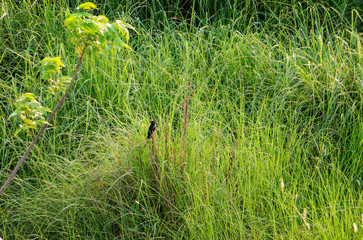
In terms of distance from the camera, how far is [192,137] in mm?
2516

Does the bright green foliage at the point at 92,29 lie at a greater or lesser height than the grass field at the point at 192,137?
greater

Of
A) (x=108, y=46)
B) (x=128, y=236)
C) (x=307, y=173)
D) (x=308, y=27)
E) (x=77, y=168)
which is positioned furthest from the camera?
(x=308, y=27)

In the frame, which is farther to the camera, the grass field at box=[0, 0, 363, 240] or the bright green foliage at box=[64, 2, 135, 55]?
the grass field at box=[0, 0, 363, 240]

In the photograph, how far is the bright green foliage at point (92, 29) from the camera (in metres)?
1.67

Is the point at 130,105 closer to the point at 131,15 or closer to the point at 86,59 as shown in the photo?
the point at 86,59

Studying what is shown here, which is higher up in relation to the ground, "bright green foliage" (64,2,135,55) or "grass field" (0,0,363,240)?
"bright green foliage" (64,2,135,55)

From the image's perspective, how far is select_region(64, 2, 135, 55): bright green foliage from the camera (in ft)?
5.46

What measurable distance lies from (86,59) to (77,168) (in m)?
1.04

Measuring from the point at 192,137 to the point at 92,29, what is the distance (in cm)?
101

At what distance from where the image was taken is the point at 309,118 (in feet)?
10.1

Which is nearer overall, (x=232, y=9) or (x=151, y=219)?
(x=151, y=219)

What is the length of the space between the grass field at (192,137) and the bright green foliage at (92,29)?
0.57 metres

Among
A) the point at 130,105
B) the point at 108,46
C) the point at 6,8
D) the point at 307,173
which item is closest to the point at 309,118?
the point at 307,173

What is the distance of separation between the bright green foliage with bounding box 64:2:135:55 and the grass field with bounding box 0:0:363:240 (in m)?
0.57
